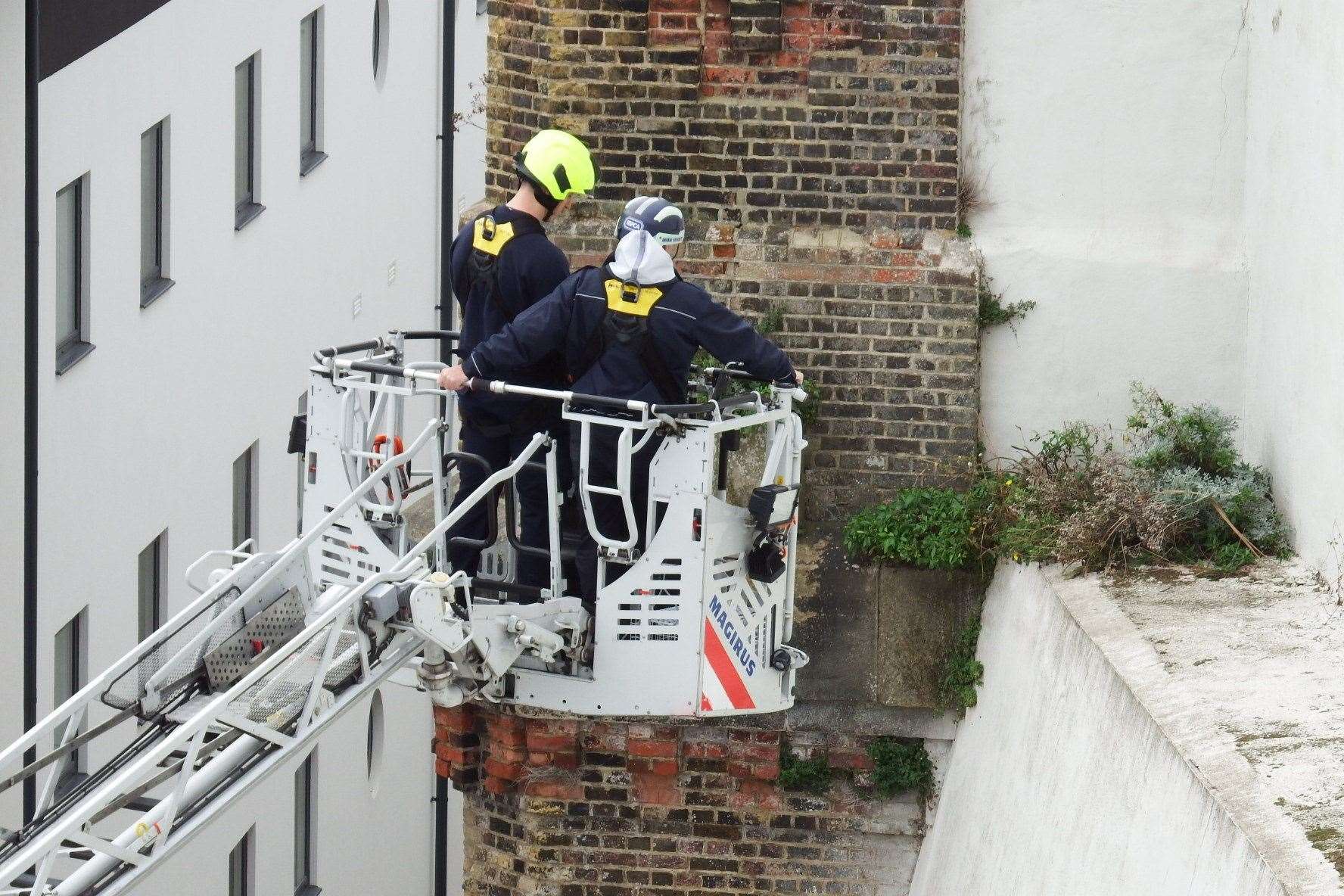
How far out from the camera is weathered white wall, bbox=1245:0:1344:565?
8.16m

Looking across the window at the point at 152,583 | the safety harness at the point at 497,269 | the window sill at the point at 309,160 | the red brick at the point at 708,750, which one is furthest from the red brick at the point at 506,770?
the window sill at the point at 309,160

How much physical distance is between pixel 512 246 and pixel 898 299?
2.25 metres

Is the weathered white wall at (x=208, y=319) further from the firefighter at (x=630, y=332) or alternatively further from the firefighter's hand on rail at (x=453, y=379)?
the firefighter at (x=630, y=332)

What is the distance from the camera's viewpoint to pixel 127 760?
7.13 meters

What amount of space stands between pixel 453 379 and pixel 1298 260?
3.52 m

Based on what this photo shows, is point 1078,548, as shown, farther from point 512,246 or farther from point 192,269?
point 192,269

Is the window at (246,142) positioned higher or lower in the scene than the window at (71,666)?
higher

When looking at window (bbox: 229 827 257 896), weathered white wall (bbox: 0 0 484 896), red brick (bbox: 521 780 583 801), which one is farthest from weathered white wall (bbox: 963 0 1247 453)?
window (bbox: 229 827 257 896)

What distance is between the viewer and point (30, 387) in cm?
1257

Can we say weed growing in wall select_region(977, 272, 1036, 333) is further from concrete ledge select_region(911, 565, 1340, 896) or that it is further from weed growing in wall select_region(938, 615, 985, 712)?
weed growing in wall select_region(938, 615, 985, 712)

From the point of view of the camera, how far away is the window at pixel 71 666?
13.7m

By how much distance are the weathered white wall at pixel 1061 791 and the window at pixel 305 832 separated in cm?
988

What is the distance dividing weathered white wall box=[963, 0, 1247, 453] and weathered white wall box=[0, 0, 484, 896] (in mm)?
5845

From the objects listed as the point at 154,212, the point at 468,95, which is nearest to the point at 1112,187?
the point at 154,212
